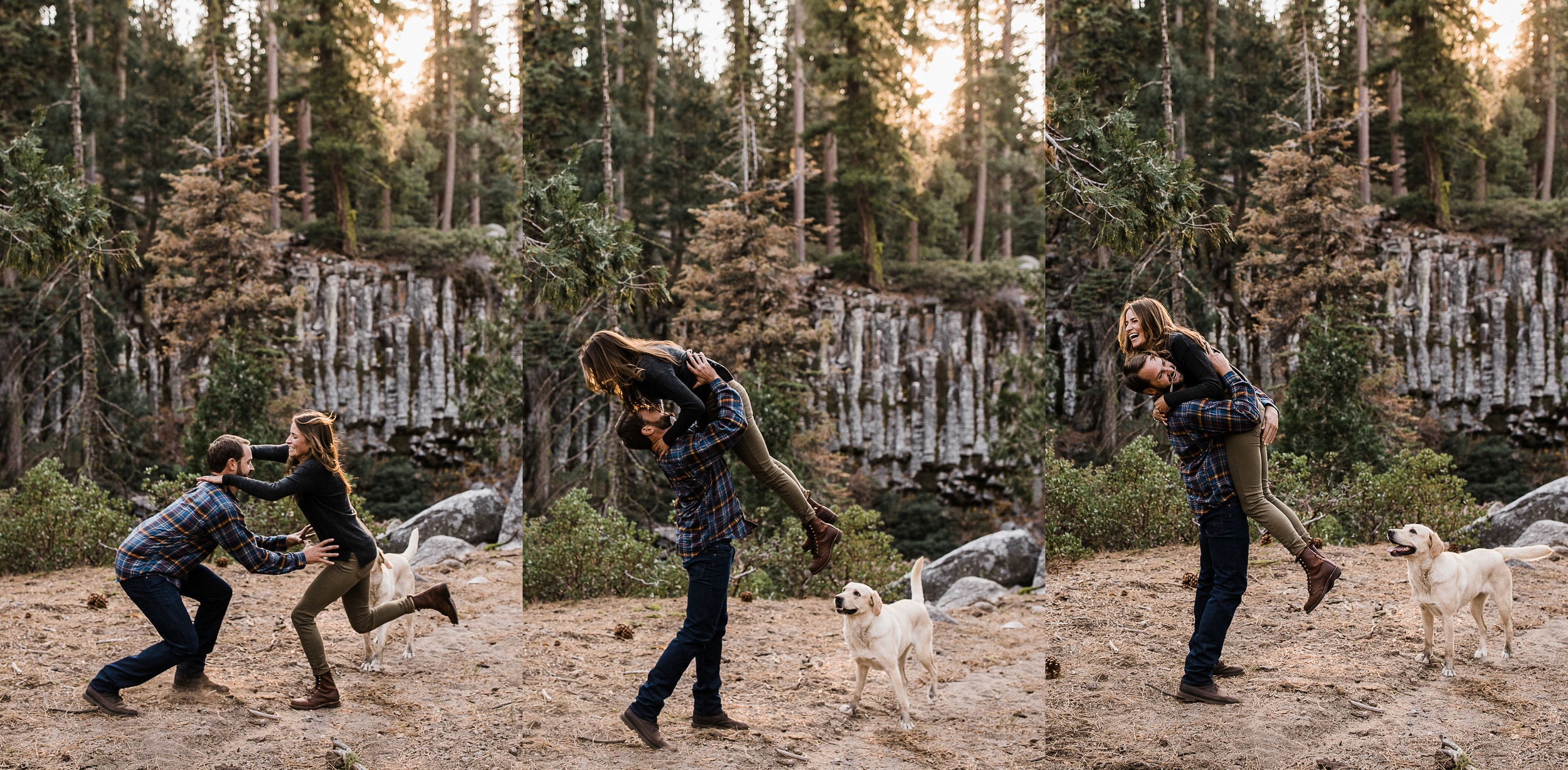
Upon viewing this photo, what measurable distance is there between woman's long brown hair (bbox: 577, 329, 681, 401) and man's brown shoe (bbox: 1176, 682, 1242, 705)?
2533 millimetres

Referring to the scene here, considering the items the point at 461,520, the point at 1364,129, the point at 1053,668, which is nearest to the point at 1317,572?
the point at 1053,668

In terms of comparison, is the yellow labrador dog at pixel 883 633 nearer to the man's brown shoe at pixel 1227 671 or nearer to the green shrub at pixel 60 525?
the man's brown shoe at pixel 1227 671

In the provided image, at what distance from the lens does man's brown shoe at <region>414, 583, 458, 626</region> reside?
4.20 m

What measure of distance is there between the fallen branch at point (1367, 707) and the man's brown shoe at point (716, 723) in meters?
2.51

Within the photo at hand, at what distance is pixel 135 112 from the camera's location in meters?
5.31

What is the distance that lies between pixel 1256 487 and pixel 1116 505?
111 cm

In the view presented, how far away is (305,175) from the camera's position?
5.17 metres

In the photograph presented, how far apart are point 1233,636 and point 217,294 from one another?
5.50m

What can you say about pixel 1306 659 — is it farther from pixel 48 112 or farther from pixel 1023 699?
pixel 48 112

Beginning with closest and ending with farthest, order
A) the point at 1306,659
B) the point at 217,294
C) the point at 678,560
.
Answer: the point at 1306,659 < the point at 217,294 < the point at 678,560

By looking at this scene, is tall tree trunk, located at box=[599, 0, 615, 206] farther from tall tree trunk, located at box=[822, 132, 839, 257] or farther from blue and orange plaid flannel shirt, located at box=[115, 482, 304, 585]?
blue and orange plaid flannel shirt, located at box=[115, 482, 304, 585]

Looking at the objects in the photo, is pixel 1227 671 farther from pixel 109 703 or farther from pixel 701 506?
pixel 109 703

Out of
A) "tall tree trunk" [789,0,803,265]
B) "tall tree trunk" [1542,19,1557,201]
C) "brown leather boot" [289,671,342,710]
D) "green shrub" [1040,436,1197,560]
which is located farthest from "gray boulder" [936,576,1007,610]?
"tall tree trunk" [1542,19,1557,201]

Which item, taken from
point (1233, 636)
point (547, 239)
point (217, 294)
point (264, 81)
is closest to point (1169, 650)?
point (1233, 636)
